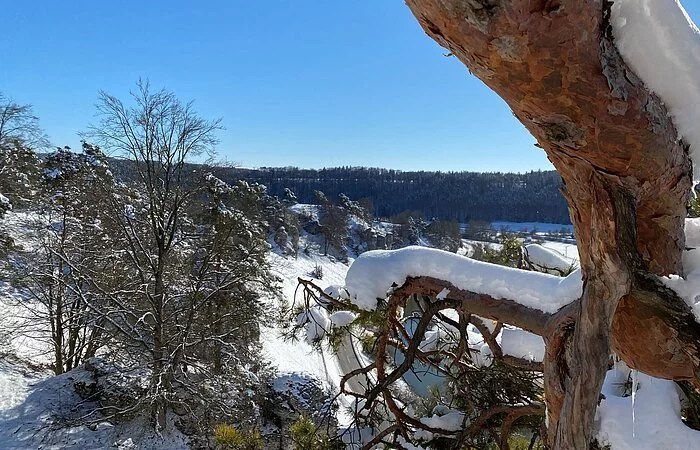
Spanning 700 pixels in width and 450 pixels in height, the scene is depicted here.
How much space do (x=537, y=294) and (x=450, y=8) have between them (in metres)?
1.43

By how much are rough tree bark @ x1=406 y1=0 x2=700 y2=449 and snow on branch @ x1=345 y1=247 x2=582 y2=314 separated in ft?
1.51

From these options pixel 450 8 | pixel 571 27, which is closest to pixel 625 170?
pixel 571 27

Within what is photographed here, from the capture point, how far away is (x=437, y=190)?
81.5 m

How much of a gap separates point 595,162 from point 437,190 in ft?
271

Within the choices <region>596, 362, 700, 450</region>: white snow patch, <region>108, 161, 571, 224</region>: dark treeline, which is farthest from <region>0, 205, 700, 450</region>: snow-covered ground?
<region>108, 161, 571, 224</region>: dark treeline

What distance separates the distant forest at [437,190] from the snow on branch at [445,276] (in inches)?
2468

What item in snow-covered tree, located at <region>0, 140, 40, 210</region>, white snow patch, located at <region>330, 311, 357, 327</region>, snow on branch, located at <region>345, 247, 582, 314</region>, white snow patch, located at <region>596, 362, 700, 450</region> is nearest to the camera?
white snow patch, located at <region>596, 362, 700, 450</region>

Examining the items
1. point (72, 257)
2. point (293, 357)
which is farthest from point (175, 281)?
point (293, 357)

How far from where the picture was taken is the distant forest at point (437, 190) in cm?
6719

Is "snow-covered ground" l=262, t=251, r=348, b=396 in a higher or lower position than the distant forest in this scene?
lower

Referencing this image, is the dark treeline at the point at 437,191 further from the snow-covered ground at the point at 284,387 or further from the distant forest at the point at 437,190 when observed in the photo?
the snow-covered ground at the point at 284,387

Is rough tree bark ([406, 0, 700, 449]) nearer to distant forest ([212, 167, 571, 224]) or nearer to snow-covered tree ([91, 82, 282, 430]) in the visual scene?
snow-covered tree ([91, 82, 282, 430])

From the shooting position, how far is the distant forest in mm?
67188

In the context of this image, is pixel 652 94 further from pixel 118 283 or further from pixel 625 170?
pixel 118 283
